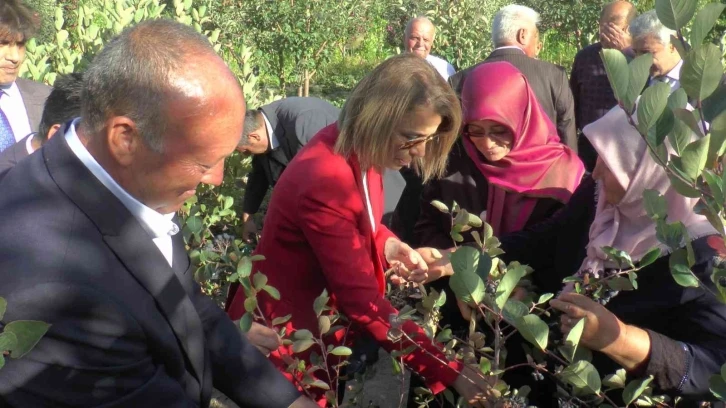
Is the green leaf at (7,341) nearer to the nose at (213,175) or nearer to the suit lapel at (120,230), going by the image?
the suit lapel at (120,230)

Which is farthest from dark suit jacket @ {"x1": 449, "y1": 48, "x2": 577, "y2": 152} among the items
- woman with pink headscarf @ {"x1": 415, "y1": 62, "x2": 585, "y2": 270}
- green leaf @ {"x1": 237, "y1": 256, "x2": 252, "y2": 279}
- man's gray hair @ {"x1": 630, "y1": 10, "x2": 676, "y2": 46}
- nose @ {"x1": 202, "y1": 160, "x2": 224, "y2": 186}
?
nose @ {"x1": 202, "y1": 160, "x2": 224, "y2": 186}

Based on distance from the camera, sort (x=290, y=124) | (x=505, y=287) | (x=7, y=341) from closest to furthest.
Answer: (x=7, y=341) → (x=505, y=287) → (x=290, y=124)

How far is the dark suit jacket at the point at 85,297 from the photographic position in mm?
1309

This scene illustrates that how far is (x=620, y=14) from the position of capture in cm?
584

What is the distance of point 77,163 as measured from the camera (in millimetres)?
1428

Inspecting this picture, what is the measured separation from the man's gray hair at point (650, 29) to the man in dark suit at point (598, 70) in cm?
66

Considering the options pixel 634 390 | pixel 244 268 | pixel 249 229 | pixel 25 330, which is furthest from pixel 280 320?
pixel 249 229

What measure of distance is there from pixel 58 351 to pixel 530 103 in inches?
92.1

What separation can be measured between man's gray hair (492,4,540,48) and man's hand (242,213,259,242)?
2.19 m

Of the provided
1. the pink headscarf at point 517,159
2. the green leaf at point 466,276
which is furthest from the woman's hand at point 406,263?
the green leaf at point 466,276

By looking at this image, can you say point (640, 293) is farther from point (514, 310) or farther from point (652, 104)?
point (652, 104)

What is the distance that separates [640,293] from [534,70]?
3.31 m

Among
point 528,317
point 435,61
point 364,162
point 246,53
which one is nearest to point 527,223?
point 364,162

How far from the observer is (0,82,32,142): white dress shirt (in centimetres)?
367
